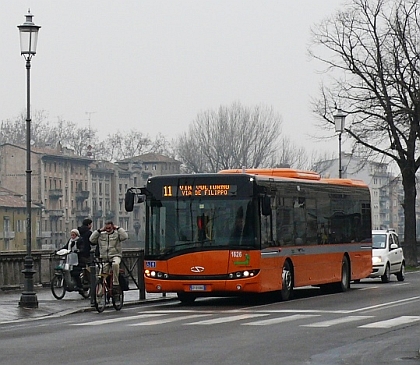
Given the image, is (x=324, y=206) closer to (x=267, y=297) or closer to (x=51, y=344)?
(x=267, y=297)

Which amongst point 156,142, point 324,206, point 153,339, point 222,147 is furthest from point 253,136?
point 153,339

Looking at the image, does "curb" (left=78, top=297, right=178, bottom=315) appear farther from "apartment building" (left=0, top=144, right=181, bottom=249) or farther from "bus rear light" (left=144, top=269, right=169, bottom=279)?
"apartment building" (left=0, top=144, right=181, bottom=249)

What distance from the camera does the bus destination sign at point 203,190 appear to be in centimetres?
2503

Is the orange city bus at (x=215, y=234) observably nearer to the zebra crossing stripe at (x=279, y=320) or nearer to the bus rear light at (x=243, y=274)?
the bus rear light at (x=243, y=274)

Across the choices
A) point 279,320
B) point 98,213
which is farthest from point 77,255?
point 98,213

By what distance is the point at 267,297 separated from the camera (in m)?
28.2

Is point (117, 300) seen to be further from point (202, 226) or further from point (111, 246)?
point (202, 226)

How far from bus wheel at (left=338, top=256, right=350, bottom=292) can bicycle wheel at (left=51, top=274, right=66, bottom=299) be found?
25.1ft

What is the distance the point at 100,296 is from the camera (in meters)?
23.1

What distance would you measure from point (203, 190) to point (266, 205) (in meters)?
1.34

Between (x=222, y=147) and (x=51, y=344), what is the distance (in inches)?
3828

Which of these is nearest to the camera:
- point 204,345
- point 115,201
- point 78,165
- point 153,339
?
point 204,345

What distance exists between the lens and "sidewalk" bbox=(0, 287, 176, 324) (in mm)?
22562

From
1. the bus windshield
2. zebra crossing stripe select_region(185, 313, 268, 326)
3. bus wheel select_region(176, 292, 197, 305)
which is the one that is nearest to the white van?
bus wheel select_region(176, 292, 197, 305)
